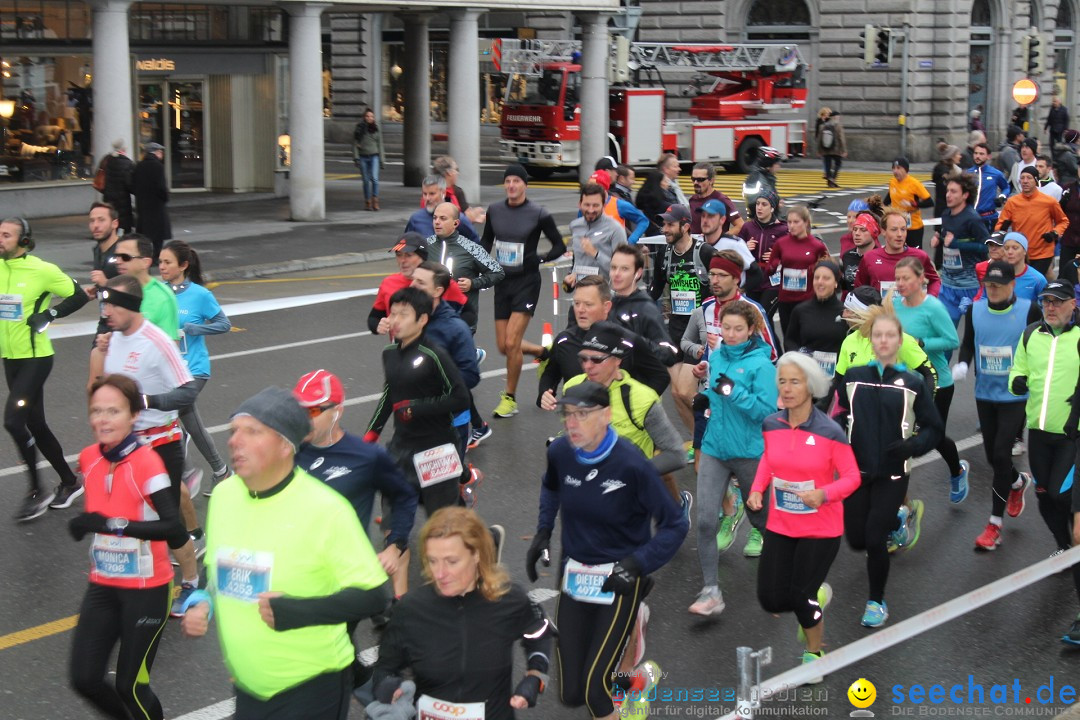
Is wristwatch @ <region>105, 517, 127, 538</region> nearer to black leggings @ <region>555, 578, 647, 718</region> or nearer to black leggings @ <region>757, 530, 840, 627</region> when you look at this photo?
black leggings @ <region>555, 578, 647, 718</region>

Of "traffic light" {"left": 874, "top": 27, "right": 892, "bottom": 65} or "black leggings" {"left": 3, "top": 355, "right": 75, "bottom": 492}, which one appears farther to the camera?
"traffic light" {"left": 874, "top": 27, "right": 892, "bottom": 65}

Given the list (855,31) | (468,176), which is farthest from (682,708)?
(855,31)

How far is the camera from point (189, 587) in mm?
7406

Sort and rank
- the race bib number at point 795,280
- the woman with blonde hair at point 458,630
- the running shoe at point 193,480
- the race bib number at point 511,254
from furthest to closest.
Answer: the race bib number at point 511,254
the race bib number at point 795,280
the running shoe at point 193,480
the woman with blonde hair at point 458,630

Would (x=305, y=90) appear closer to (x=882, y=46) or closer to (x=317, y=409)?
(x=882, y=46)

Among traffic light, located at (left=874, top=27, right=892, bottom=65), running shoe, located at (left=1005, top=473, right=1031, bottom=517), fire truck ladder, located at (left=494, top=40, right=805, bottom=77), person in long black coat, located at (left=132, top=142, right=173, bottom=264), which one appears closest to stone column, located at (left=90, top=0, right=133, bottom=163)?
person in long black coat, located at (left=132, top=142, right=173, bottom=264)

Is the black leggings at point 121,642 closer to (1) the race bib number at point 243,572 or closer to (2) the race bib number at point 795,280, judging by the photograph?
(1) the race bib number at point 243,572

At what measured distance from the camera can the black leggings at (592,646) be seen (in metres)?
5.56

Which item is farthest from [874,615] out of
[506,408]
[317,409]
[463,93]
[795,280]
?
[463,93]

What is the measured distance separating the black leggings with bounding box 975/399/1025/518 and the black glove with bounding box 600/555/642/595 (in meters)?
3.90

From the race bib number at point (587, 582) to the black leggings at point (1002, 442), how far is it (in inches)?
153

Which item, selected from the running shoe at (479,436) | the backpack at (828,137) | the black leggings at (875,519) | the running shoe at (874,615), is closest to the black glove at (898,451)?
the black leggings at (875,519)

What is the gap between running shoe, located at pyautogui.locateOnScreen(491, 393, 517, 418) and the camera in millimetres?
11789

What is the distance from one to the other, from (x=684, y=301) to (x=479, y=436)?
72.5 inches
